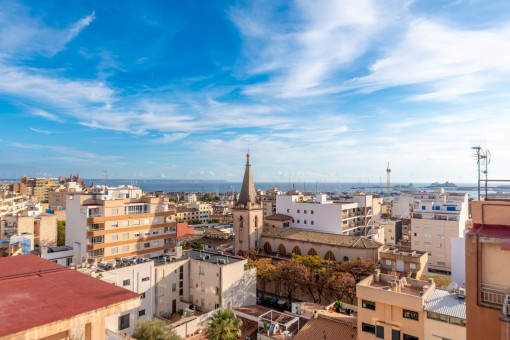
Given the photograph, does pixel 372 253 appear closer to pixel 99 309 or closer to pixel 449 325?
pixel 449 325

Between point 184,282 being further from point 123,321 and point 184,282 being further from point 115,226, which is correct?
point 115,226

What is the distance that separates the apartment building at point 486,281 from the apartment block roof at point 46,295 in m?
6.57

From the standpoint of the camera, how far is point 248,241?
170 ft

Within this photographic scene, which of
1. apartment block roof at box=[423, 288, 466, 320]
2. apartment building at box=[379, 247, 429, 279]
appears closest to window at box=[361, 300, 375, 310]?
apartment block roof at box=[423, 288, 466, 320]

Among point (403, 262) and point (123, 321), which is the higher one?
point (403, 262)

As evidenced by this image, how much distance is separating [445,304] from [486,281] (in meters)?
15.0

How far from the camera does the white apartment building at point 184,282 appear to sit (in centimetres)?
2984

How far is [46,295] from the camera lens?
5.56 m

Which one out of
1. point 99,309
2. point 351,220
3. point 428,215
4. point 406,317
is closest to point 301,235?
point 351,220

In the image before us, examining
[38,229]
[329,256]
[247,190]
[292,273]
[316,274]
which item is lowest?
[316,274]

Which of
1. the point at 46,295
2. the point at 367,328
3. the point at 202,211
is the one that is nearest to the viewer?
the point at 46,295

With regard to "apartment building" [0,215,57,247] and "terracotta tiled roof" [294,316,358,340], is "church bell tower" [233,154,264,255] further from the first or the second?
"apartment building" [0,215,57,247]

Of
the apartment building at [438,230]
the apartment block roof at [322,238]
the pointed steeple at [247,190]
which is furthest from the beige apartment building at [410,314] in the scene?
the apartment building at [438,230]

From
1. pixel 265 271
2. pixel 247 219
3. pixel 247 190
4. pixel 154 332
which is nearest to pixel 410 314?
pixel 154 332
